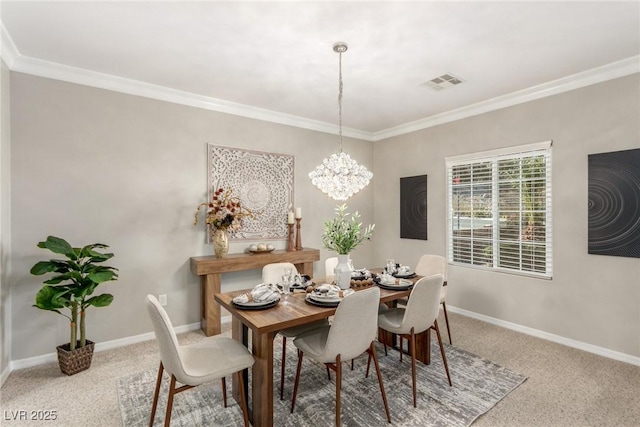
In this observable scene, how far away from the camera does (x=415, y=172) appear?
4816 millimetres

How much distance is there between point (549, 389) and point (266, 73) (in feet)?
12.0

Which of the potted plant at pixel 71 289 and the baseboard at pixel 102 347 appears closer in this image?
the potted plant at pixel 71 289

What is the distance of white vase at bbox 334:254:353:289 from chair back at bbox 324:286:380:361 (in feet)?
1.59

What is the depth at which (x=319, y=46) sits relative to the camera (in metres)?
2.61

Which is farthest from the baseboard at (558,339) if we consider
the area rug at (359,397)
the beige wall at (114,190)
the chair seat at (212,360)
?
the chair seat at (212,360)

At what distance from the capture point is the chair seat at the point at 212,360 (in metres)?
1.78

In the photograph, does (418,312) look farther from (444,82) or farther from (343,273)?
(444,82)

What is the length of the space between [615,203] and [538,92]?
138cm

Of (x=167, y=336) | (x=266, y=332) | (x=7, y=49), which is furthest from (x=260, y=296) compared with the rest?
(x=7, y=49)

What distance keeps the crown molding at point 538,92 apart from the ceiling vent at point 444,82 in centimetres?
79

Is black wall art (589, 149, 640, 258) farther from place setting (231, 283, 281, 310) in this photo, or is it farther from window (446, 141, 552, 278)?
place setting (231, 283, 281, 310)

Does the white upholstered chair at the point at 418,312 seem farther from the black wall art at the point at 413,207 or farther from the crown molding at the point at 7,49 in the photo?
the crown molding at the point at 7,49

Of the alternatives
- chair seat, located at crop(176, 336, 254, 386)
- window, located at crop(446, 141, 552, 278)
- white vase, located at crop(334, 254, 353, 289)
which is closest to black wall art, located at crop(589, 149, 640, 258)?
window, located at crop(446, 141, 552, 278)

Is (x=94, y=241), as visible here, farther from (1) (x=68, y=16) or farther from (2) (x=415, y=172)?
(2) (x=415, y=172)
